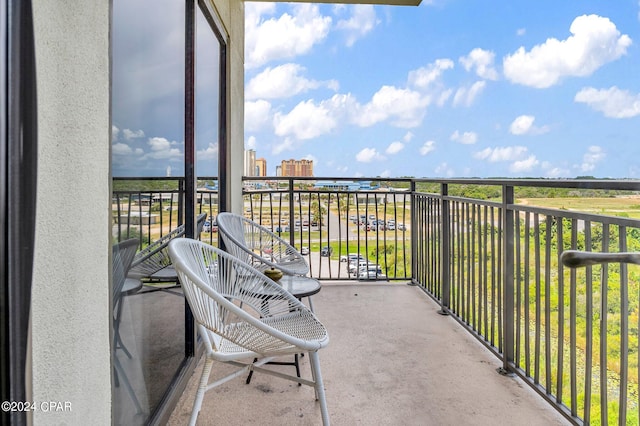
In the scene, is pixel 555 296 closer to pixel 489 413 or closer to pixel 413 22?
pixel 489 413

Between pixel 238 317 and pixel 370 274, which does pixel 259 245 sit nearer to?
pixel 370 274

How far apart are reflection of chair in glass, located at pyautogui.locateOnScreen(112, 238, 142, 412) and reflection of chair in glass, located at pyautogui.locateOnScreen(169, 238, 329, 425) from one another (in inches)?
5.4

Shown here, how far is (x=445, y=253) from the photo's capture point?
10.2ft

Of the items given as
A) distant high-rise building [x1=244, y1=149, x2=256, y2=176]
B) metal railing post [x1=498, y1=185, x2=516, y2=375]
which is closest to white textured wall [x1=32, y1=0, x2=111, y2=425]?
metal railing post [x1=498, y1=185, x2=516, y2=375]

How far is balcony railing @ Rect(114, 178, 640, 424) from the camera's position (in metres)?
1.36

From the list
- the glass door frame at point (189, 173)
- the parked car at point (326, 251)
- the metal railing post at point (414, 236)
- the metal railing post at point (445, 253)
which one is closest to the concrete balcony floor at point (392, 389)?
the glass door frame at point (189, 173)

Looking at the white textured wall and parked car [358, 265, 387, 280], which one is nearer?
A: the white textured wall

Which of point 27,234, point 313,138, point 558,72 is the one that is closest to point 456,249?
point 27,234

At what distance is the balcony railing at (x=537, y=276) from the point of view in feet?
4.47

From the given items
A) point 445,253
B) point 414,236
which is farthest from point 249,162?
point 445,253

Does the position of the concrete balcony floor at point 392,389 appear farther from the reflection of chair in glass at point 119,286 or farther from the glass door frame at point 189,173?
the reflection of chair in glass at point 119,286

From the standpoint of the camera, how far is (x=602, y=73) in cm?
1278

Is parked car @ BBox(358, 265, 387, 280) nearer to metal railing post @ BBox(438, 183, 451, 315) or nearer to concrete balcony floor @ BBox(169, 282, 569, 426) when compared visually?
metal railing post @ BBox(438, 183, 451, 315)

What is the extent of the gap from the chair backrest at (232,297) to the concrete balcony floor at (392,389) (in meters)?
0.44
